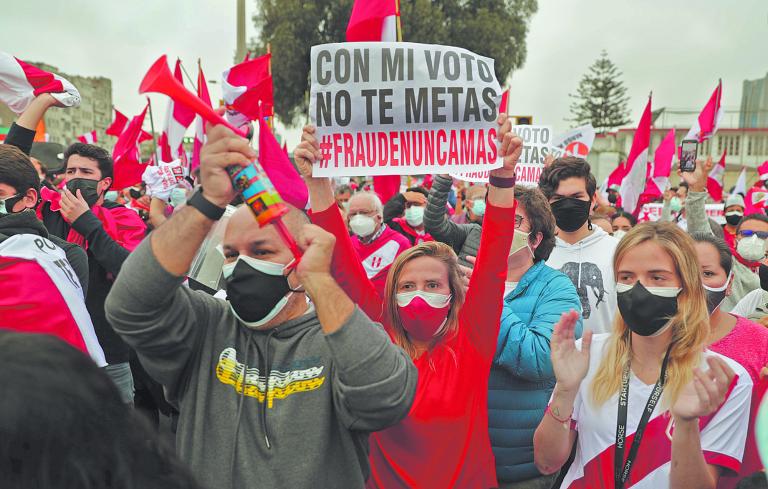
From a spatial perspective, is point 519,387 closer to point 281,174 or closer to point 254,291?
point 254,291

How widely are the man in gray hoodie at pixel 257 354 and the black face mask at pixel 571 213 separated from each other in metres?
2.60

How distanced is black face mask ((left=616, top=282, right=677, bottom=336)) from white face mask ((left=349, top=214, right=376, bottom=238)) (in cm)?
370

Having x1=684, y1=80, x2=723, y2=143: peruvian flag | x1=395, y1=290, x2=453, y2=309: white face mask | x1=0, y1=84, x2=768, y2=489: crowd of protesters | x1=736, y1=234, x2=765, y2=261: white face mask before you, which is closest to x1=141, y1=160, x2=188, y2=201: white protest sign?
x1=0, y1=84, x2=768, y2=489: crowd of protesters

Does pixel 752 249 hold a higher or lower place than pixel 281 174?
lower

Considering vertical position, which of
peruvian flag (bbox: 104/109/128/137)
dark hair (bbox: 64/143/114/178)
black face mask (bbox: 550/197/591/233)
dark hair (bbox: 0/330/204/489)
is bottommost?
dark hair (bbox: 0/330/204/489)

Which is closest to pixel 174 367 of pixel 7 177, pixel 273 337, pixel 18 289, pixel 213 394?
pixel 213 394

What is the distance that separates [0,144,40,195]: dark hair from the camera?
3.17 meters

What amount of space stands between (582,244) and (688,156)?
8.90 feet

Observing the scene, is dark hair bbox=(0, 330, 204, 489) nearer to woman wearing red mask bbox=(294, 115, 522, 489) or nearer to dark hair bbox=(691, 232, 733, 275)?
woman wearing red mask bbox=(294, 115, 522, 489)

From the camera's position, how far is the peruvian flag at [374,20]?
14.4 feet

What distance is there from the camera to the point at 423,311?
8.60ft

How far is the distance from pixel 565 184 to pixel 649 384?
7.45ft

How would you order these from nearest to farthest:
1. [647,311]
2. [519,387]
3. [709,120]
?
[647,311], [519,387], [709,120]

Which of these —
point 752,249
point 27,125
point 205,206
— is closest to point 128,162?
point 27,125
